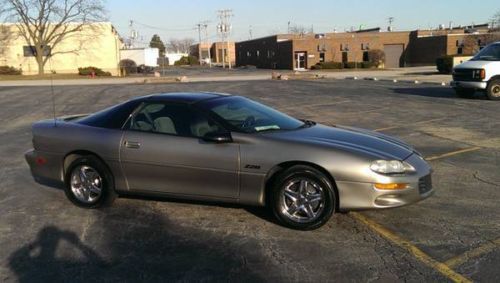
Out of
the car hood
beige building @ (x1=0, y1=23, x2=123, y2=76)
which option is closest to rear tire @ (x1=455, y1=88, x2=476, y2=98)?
the car hood

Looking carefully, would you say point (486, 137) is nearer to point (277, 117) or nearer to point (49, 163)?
point (277, 117)

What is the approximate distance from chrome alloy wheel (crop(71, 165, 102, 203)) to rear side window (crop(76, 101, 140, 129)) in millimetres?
523

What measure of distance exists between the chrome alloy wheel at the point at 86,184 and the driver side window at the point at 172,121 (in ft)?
2.42

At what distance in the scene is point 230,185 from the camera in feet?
17.5

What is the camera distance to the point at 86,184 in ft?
19.9

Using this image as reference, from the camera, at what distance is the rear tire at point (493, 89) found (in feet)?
58.1

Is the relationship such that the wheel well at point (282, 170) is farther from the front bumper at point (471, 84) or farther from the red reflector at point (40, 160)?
the front bumper at point (471, 84)

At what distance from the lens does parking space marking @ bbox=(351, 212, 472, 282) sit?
4016mm

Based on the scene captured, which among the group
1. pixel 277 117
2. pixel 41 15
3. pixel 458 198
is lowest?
pixel 458 198

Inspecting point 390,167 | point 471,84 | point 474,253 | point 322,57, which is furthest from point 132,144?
point 322,57

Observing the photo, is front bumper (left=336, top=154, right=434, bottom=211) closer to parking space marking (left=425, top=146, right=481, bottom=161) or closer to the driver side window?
the driver side window

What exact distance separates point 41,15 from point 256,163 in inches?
2394

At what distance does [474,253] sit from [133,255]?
2906 millimetres

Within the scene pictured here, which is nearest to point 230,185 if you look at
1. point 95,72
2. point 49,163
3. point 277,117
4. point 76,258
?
point 277,117
